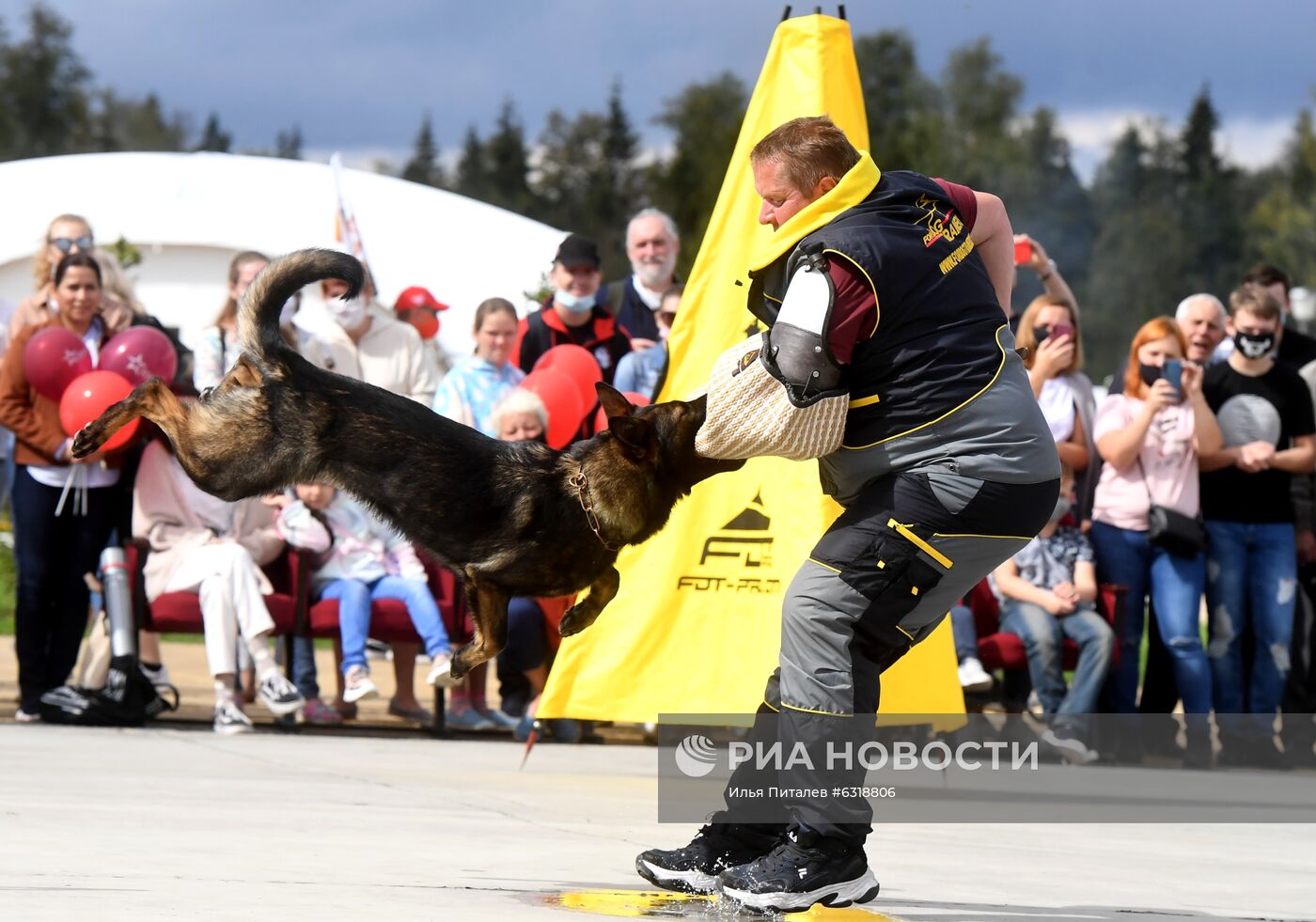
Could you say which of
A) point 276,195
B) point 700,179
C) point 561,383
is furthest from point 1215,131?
point 561,383

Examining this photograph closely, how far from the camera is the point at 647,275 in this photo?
9.67 meters

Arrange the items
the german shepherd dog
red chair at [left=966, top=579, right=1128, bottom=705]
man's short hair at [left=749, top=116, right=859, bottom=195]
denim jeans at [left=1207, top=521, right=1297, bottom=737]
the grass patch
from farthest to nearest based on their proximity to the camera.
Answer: the grass patch, denim jeans at [left=1207, top=521, right=1297, bottom=737], red chair at [left=966, top=579, right=1128, bottom=705], the german shepherd dog, man's short hair at [left=749, top=116, right=859, bottom=195]

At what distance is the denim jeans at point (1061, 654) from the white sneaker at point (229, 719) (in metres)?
4.14

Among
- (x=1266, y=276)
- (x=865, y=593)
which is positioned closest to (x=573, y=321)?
(x=1266, y=276)

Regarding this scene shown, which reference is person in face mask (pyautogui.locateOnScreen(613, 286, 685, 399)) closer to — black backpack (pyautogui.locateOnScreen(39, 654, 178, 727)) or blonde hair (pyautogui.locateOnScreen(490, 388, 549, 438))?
blonde hair (pyautogui.locateOnScreen(490, 388, 549, 438))

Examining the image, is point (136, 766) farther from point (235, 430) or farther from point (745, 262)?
point (745, 262)

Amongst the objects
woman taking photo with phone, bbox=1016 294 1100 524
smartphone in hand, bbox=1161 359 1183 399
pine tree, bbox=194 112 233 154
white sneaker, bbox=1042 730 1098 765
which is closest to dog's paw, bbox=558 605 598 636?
woman taking photo with phone, bbox=1016 294 1100 524

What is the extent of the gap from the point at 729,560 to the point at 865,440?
2924 millimetres

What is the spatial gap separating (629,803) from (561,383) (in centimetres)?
249

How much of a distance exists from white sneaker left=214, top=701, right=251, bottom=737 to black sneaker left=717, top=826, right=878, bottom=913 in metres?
4.86

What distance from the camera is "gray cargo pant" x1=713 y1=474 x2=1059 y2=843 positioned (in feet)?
13.5

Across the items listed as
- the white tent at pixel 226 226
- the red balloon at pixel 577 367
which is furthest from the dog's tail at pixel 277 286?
the white tent at pixel 226 226

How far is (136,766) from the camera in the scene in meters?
6.73

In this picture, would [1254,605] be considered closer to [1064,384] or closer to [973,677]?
[1064,384]
